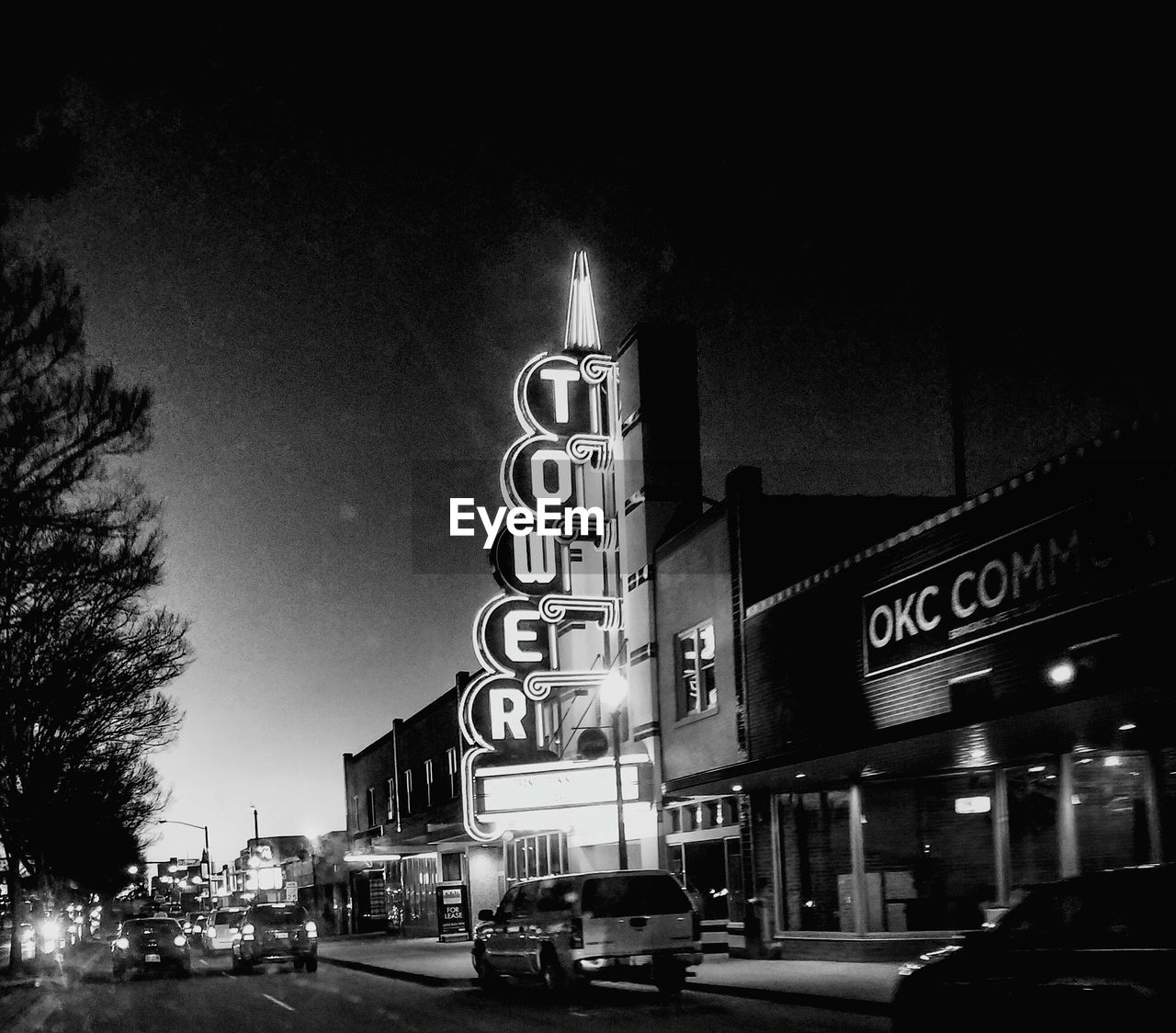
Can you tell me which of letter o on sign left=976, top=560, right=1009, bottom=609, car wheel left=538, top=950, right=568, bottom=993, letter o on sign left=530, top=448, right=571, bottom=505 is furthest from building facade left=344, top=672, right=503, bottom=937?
letter o on sign left=976, top=560, right=1009, bottom=609

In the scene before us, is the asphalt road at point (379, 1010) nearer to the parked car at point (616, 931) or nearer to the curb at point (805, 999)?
the curb at point (805, 999)

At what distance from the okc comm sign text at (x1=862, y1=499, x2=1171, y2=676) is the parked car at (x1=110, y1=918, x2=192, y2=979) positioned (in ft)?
67.6

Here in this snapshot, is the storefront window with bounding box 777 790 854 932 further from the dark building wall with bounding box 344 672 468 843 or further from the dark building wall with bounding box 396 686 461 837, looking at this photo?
the dark building wall with bounding box 396 686 461 837

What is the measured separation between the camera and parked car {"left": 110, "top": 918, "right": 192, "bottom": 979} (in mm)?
35750

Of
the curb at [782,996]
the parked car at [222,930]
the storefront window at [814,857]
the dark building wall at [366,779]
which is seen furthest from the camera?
the dark building wall at [366,779]

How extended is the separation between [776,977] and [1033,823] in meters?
4.34

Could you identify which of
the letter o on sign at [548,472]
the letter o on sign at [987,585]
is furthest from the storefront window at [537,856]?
the letter o on sign at [987,585]

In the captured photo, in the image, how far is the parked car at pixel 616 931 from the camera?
21.0 metres

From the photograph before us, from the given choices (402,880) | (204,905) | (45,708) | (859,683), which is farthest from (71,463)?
(204,905)

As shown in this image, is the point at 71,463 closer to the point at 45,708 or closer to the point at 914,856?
the point at 914,856

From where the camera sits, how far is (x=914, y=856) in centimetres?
2359

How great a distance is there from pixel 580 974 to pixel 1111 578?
9.16 metres

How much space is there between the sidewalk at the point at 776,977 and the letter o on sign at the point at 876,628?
15.7 ft

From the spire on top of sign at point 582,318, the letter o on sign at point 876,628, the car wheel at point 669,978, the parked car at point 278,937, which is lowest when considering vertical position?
the parked car at point 278,937
